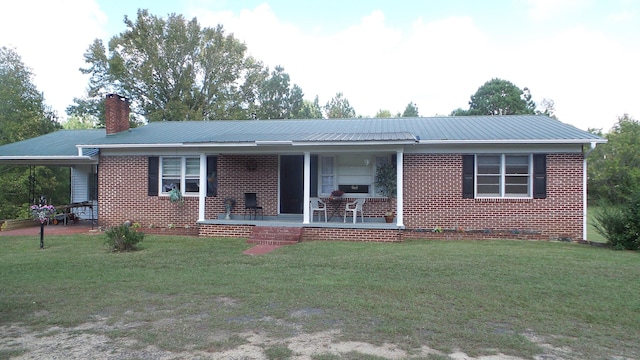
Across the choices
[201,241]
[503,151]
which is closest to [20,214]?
[201,241]

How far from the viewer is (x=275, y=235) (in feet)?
37.6

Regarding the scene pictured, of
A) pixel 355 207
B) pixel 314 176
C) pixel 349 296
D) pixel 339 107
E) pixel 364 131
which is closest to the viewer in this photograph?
pixel 349 296

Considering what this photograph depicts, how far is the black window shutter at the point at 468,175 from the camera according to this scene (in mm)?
12047

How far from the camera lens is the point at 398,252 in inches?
373

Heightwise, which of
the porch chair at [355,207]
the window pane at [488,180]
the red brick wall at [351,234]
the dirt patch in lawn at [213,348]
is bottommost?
the dirt patch in lawn at [213,348]

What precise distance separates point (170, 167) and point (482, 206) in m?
9.34

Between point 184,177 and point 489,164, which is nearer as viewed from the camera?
point 489,164

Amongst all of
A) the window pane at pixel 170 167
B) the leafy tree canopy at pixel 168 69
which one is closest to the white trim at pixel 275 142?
the window pane at pixel 170 167

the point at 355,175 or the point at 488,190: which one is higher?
the point at 355,175

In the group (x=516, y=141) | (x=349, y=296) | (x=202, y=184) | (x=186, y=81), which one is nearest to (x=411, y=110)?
(x=186, y=81)

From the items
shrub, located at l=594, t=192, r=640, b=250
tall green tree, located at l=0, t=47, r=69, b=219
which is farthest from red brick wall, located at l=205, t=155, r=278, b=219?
shrub, located at l=594, t=192, r=640, b=250

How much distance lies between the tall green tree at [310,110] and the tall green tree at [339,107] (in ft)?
5.08

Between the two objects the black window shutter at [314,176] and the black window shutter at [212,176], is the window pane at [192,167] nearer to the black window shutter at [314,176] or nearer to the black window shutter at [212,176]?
the black window shutter at [212,176]

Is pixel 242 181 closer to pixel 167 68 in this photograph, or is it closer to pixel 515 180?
pixel 515 180
